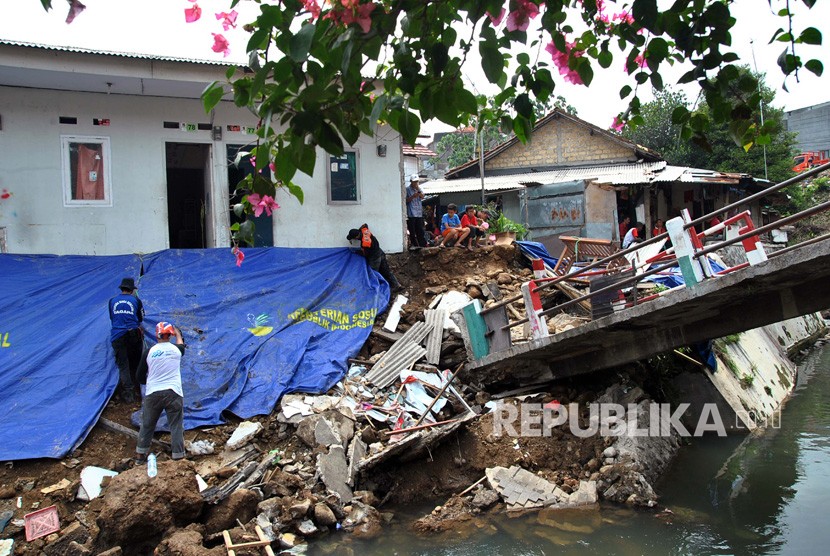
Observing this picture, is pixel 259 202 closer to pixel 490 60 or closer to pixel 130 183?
pixel 490 60

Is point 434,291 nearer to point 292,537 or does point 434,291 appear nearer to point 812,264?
point 292,537

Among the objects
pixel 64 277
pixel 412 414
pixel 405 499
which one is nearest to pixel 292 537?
pixel 405 499

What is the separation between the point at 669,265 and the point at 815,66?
4269 millimetres

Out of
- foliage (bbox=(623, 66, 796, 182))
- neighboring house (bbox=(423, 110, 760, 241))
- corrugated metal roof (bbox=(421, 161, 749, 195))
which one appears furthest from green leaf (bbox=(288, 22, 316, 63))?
foliage (bbox=(623, 66, 796, 182))

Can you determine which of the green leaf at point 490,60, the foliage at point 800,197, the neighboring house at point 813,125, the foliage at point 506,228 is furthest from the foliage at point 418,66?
the neighboring house at point 813,125

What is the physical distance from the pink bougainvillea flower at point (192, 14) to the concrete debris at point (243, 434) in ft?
20.8

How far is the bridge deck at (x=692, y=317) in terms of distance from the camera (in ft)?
24.8

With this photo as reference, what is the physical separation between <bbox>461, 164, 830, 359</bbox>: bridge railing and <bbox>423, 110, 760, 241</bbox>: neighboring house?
4.91 metres

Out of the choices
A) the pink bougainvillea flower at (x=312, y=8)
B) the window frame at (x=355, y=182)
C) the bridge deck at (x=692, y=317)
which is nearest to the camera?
A: the pink bougainvillea flower at (x=312, y=8)

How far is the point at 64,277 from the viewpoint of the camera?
1035 cm

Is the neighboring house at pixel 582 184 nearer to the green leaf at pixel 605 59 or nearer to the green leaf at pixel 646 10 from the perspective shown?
the green leaf at pixel 605 59

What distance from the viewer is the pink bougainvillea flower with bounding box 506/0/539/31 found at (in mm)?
3578

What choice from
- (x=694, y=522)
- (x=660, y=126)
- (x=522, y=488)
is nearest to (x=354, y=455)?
(x=522, y=488)

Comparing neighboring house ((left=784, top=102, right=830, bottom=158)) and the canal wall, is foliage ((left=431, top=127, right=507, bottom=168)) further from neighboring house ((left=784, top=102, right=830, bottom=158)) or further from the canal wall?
the canal wall
